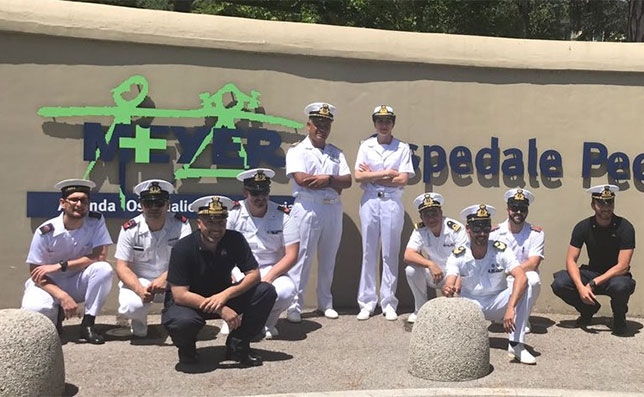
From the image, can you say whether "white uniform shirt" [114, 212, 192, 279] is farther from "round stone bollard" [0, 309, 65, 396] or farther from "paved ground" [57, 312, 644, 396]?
"round stone bollard" [0, 309, 65, 396]

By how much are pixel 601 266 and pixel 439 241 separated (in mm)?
1698

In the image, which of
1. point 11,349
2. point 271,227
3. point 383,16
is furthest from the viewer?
point 383,16

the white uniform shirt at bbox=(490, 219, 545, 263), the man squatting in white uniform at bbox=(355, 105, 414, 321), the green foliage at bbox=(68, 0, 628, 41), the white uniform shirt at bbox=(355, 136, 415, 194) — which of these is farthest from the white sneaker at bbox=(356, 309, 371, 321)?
the green foliage at bbox=(68, 0, 628, 41)

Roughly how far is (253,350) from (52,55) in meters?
3.51

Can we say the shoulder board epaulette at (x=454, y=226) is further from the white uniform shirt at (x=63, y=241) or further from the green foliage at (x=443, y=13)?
the green foliage at (x=443, y=13)

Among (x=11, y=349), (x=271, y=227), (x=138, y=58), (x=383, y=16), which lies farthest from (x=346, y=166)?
(x=383, y=16)

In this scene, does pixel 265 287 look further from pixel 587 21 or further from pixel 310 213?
pixel 587 21

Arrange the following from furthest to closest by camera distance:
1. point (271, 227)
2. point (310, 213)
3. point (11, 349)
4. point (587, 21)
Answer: point (587, 21) → point (310, 213) → point (271, 227) → point (11, 349)

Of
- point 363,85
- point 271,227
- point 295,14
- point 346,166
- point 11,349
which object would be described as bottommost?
point 11,349

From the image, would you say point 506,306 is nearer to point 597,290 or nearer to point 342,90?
point 597,290

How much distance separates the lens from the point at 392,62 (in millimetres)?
7078

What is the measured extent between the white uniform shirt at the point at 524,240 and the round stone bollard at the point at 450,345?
60.9 inches

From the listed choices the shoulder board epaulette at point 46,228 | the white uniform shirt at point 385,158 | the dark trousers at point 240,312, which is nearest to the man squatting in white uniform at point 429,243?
the white uniform shirt at point 385,158

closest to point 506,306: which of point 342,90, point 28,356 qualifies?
point 342,90
